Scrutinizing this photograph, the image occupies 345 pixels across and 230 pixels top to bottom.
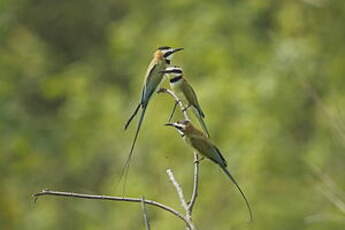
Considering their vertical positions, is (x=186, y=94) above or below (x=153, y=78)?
below

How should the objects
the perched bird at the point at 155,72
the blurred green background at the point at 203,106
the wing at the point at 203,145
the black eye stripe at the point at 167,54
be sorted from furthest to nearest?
the blurred green background at the point at 203,106, the black eye stripe at the point at 167,54, the perched bird at the point at 155,72, the wing at the point at 203,145

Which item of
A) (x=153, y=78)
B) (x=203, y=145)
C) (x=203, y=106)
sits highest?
(x=203, y=106)

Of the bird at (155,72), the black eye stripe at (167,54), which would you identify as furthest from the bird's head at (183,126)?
the black eye stripe at (167,54)

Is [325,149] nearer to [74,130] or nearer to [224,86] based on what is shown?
[224,86]

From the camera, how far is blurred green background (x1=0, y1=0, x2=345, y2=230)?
8.62 meters

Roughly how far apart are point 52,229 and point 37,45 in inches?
77.3

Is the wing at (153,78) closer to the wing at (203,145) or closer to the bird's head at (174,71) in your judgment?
the bird's head at (174,71)

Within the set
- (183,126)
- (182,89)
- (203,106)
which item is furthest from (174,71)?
(203,106)

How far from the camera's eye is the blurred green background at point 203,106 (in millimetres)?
8625

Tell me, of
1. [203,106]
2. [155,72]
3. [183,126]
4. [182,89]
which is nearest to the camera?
[183,126]

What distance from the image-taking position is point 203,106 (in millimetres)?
9055

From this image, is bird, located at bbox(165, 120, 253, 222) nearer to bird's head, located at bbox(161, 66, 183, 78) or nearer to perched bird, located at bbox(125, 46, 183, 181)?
perched bird, located at bbox(125, 46, 183, 181)

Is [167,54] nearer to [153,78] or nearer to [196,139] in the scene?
[153,78]

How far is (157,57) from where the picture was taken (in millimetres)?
3859
